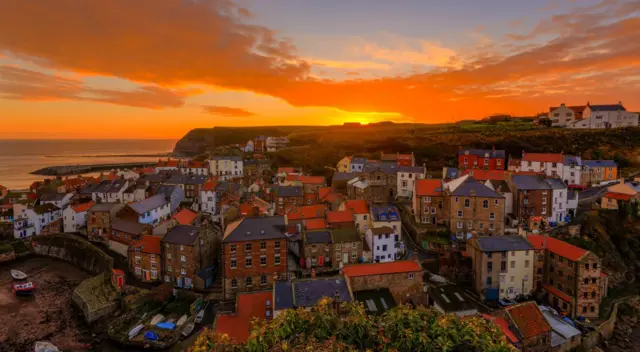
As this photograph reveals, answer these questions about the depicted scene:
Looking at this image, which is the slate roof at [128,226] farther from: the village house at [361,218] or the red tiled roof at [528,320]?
the red tiled roof at [528,320]

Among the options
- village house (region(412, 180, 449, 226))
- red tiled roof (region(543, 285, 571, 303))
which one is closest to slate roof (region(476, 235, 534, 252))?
red tiled roof (region(543, 285, 571, 303))

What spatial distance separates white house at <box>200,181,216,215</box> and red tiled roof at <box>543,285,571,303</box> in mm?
46847

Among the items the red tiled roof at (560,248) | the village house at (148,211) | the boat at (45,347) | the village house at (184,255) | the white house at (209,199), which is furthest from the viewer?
the white house at (209,199)

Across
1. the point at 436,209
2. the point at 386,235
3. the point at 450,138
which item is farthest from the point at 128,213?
the point at 450,138

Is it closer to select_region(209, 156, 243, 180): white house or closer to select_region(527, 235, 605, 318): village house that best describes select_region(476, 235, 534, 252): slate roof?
select_region(527, 235, 605, 318): village house

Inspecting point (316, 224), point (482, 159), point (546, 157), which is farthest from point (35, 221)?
point (546, 157)

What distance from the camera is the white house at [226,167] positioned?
Result: 89.9m

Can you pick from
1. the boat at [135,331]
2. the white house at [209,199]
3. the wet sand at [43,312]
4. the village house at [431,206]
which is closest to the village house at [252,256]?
the boat at [135,331]

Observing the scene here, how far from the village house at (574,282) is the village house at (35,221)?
62933mm

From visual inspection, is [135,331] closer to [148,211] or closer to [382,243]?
[148,211]

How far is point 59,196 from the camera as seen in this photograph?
56781 mm

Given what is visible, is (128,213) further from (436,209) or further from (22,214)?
(436,209)

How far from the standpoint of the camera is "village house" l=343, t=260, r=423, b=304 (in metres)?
29.8

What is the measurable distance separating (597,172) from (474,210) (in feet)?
112
